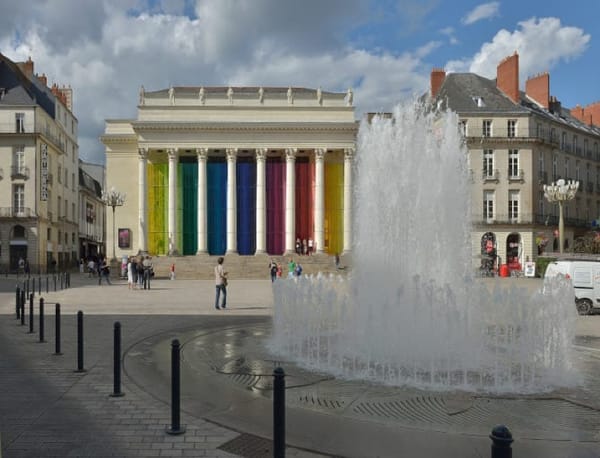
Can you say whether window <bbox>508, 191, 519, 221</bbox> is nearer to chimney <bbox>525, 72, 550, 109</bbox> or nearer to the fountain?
chimney <bbox>525, 72, 550, 109</bbox>

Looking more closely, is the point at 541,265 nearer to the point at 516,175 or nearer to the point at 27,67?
the point at 516,175

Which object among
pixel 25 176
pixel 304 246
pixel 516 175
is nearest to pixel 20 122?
pixel 25 176

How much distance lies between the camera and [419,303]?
33.1 feet

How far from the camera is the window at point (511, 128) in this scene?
54906 millimetres

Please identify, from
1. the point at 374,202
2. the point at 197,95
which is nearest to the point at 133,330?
the point at 374,202

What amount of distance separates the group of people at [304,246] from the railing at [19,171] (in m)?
28.9

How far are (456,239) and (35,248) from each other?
51.4 meters

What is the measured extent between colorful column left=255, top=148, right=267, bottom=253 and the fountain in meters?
37.6

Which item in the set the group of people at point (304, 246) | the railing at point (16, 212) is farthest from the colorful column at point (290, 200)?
the railing at point (16, 212)

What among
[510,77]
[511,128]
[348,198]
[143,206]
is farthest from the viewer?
[510,77]

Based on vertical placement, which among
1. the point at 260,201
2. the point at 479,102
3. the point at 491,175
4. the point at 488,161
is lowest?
the point at 260,201

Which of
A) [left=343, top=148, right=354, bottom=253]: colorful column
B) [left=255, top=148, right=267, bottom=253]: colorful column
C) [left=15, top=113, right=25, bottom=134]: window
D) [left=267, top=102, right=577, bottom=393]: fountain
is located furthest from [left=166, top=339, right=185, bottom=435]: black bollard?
[left=15, top=113, right=25, bottom=134]: window

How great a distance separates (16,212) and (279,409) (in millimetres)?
57569

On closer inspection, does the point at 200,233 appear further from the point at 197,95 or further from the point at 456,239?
the point at 456,239
